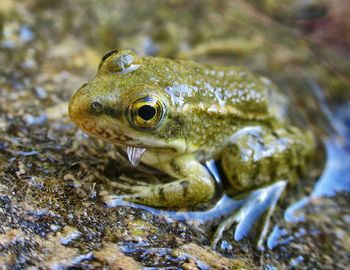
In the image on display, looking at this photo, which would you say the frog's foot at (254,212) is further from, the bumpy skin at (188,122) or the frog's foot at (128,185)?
the frog's foot at (128,185)

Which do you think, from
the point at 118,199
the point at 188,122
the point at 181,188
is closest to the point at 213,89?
the point at 188,122

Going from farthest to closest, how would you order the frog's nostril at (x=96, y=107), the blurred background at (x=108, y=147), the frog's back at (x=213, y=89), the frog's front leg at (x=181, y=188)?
the frog's back at (x=213, y=89) < the frog's front leg at (x=181, y=188) < the frog's nostril at (x=96, y=107) < the blurred background at (x=108, y=147)

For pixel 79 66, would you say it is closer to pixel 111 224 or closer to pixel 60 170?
pixel 60 170

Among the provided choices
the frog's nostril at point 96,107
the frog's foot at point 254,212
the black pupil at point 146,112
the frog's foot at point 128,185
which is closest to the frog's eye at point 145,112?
the black pupil at point 146,112

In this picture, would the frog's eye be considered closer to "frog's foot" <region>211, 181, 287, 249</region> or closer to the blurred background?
the blurred background

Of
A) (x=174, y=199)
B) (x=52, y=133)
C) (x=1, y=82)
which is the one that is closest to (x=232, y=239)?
(x=174, y=199)

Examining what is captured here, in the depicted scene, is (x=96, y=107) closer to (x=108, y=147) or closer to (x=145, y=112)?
(x=145, y=112)
